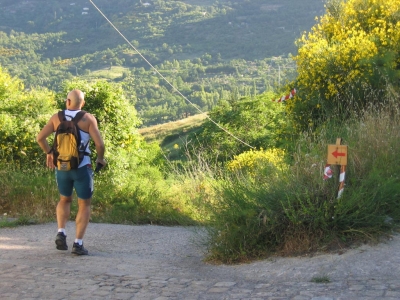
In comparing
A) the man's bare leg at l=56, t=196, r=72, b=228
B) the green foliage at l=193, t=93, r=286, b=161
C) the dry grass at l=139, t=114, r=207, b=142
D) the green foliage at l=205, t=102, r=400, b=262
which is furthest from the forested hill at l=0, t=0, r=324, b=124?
the green foliage at l=205, t=102, r=400, b=262

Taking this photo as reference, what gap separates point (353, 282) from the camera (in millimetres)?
5402

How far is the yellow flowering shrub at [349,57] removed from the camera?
1326cm

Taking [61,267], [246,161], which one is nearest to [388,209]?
[61,267]

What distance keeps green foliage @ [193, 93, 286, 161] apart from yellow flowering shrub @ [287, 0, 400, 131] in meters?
14.9

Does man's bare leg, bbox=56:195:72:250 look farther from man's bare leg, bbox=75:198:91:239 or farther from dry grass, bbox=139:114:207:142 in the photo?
dry grass, bbox=139:114:207:142

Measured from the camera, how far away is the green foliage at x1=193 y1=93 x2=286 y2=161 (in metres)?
33.8

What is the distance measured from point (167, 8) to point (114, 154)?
156876mm

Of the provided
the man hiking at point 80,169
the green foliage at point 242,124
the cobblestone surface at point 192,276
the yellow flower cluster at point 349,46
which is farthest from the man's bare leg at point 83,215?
the green foliage at point 242,124

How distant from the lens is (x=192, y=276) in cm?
612

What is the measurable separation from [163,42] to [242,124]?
349ft

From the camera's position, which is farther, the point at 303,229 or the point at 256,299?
the point at 303,229

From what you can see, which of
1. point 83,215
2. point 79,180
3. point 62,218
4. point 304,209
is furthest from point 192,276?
point 62,218

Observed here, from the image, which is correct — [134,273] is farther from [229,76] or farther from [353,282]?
[229,76]

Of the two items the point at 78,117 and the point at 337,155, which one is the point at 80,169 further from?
the point at 337,155
